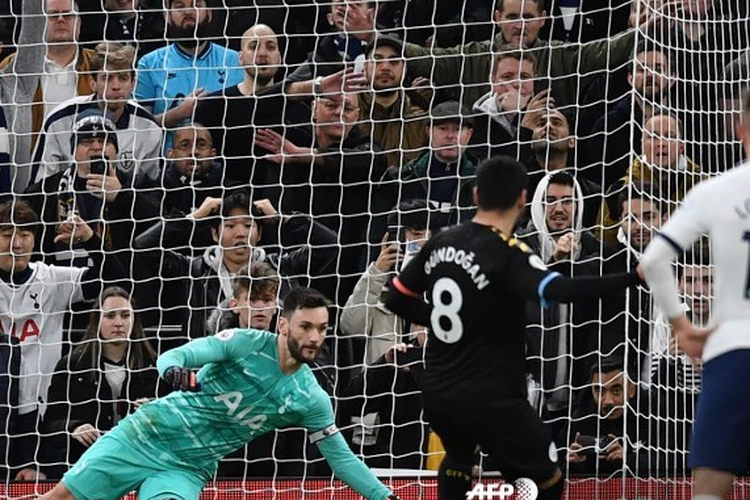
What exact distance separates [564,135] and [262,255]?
2143 mm

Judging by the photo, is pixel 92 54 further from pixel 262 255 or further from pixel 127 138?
pixel 262 255

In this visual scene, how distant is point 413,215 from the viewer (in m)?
10.5

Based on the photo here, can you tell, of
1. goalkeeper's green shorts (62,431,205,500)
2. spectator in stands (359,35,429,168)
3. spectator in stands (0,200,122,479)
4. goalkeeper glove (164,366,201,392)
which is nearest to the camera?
goalkeeper glove (164,366,201,392)

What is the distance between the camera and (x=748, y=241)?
5477mm

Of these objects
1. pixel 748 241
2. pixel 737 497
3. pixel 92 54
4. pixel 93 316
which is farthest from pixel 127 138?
pixel 748 241

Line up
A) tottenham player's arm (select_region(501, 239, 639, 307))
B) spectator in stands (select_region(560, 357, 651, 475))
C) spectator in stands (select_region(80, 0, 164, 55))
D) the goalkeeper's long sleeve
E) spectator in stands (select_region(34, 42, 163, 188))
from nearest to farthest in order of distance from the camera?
tottenham player's arm (select_region(501, 239, 639, 307)) → the goalkeeper's long sleeve → spectator in stands (select_region(560, 357, 651, 475)) → spectator in stands (select_region(34, 42, 163, 188)) → spectator in stands (select_region(80, 0, 164, 55))

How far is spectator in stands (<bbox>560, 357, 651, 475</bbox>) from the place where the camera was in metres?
9.36

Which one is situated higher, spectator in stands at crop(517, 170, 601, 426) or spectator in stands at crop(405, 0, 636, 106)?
spectator in stands at crop(405, 0, 636, 106)

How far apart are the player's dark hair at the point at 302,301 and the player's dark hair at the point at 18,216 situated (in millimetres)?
3223

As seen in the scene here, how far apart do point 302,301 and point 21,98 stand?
441 cm

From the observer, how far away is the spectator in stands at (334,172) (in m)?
10.8

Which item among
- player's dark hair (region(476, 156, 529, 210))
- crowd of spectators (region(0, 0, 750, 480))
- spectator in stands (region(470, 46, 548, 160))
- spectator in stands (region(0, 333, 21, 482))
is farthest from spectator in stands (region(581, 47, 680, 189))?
spectator in stands (region(0, 333, 21, 482))

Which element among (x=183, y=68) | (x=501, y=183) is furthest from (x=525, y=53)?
(x=501, y=183)

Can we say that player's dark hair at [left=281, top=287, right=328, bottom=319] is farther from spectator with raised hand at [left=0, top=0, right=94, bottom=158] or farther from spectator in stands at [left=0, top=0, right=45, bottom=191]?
spectator with raised hand at [left=0, top=0, right=94, bottom=158]
